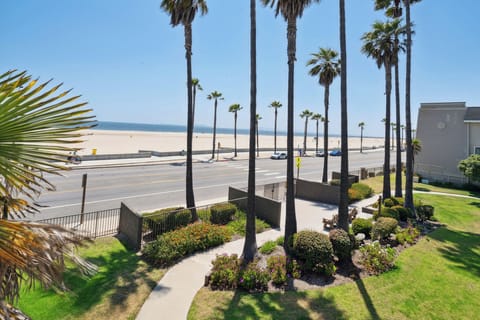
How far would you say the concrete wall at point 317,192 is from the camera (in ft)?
63.6

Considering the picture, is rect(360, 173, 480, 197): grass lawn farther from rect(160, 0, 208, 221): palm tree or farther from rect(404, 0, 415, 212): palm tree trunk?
rect(160, 0, 208, 221): palm tree

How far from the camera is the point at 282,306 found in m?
7.43

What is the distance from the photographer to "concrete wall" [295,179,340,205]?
1938 cm

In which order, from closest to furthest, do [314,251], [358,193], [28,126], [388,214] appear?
1. [28,126]
2. [314,251]
3. [388,214]
4. [358,193]

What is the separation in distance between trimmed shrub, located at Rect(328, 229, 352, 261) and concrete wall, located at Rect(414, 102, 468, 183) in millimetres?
26386

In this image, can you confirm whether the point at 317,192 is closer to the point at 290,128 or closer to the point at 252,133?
the point at 290,128

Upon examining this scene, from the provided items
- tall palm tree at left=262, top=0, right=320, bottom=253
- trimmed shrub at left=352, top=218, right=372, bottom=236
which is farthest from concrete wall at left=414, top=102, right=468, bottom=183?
tall palm tree at left=262, top=0, right=320, bottom=253

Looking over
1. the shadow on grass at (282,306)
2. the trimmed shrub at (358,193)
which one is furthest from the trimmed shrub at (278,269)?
the trimmed shrub at (358,193)

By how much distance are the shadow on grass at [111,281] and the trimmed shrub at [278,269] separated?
3880 millimetres

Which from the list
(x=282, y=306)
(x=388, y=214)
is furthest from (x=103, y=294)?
(x=388, y=214)

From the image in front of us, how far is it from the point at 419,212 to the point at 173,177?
67.7ft

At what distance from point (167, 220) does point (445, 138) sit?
31151 mm

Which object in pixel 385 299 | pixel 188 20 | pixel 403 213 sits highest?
pixel 188 20

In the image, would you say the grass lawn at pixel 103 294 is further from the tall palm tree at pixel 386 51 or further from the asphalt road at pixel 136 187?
the tall palm tree at pixel 386 51
